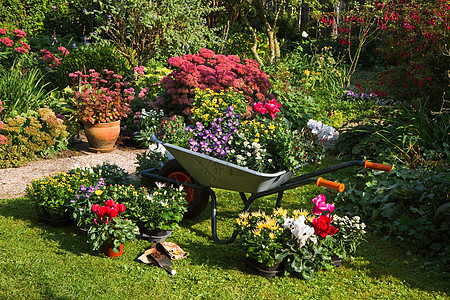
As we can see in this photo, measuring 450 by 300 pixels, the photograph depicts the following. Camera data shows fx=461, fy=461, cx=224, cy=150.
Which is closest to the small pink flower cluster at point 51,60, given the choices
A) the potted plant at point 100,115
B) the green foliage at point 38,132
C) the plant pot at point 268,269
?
the potted plant at point 100,115

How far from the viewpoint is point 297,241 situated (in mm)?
3137

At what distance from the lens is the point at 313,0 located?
30.9ft

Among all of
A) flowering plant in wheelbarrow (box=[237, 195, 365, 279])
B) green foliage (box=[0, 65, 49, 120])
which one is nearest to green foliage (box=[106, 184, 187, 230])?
flowering plant in wheelbarrow (box=[237, 195, 365, 279])

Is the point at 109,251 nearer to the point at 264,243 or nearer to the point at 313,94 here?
the point at 264,243

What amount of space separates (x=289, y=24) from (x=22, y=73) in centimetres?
839

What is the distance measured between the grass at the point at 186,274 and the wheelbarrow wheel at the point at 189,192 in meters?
0.24

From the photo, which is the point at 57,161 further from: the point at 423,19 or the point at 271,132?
the point at 423,19

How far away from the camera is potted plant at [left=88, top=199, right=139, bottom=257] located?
3.24 meters

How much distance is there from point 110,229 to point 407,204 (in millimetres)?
2453

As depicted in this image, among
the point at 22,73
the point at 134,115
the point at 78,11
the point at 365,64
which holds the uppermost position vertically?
the point at 78,11

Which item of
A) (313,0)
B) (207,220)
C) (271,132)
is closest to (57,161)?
(207,220)

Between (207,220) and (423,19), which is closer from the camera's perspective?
(207,220)

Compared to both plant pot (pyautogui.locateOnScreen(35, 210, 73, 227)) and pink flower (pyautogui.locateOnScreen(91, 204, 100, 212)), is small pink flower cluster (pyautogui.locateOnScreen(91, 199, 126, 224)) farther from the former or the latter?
plant pot (pyautogui.locateOnScreen(35, 210, 73, 227))

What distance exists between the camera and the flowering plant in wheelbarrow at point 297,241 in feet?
10.1
